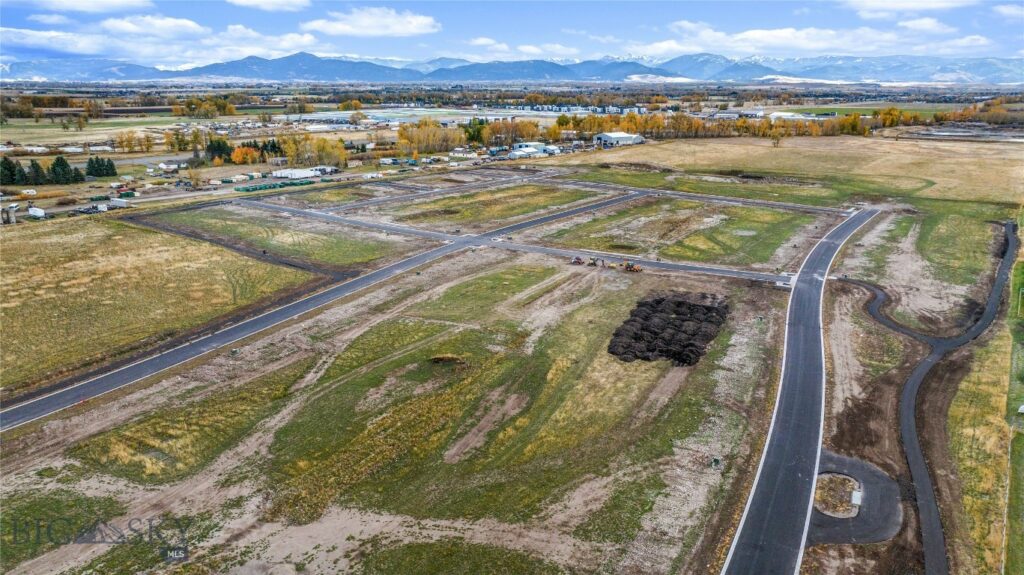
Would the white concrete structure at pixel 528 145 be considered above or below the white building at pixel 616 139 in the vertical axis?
below

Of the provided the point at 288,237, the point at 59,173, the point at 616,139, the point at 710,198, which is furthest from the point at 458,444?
the point at 616,139

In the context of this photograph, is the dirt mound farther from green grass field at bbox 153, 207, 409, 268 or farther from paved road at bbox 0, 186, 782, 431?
green grass field at bbox 153, 207, 409, 268

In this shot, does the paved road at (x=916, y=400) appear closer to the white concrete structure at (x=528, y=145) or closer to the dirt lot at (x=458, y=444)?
the dirt lot at (x=458, y=444)

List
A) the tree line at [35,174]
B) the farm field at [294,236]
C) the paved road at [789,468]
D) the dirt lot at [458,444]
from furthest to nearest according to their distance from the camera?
the tree line at [35,174] < the farm field at [294,236] < the dirt lot at [458,444] < the paved road at [789,468]

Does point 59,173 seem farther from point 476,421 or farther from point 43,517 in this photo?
point 476,421

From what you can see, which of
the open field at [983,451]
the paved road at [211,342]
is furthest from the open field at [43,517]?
the open field at [983,451]

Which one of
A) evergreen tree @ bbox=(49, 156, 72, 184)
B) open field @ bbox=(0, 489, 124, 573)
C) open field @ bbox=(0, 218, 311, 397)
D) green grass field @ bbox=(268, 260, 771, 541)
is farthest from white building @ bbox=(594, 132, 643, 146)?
open field @ bbox=(0, 489, 124, 573)

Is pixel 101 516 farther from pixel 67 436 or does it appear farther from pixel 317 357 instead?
pixel 317 357
